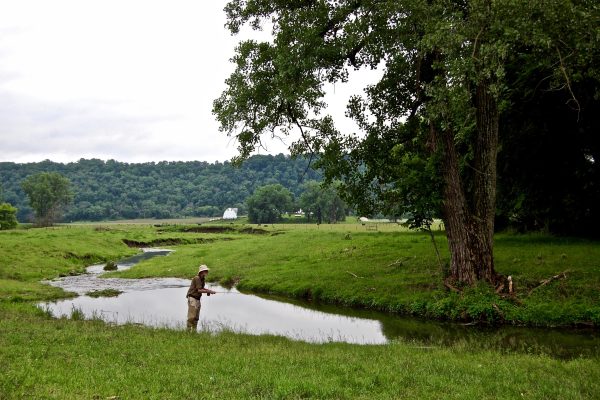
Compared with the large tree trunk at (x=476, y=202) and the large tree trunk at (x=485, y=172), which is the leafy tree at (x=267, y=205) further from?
the large tree trunk at (x=485, y=172)

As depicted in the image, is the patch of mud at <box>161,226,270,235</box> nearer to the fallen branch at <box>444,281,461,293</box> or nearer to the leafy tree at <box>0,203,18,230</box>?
the leafy tree at <box>0,203,18,230</box>

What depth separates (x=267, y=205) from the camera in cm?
17500

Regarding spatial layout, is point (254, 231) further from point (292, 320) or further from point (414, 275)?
point (292, 320)

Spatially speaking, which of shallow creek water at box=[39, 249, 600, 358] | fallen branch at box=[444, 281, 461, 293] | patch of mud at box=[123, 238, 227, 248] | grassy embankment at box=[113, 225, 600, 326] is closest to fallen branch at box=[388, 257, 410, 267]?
grassy embankment at box=[113, 225, 600, 326]

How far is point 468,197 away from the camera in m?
24.3

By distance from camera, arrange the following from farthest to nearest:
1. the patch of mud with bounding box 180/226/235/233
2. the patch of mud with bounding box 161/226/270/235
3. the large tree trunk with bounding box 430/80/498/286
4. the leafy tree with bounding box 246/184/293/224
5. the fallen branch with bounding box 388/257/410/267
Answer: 1. the leafy tree with bounding box 246/184/293/224
2. the patch of mud with bounding box 180/226/235/233
3. the patch of mud with bounding box 161/226/270/235
4. the fallen branch with bounding box 388/257/410/267
5. the large tree trunk with bounding box 430/80/498/286

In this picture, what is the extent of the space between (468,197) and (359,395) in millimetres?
17189

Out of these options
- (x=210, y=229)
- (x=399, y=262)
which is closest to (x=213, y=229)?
(x=210, y=229)

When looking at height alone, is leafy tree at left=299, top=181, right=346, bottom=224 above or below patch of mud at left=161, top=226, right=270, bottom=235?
above

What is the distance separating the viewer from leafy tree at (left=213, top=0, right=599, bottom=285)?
15703 mm

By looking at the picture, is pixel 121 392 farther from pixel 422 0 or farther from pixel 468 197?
pixel 468 197

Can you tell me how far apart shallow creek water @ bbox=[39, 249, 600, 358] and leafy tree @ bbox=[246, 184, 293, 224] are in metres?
137

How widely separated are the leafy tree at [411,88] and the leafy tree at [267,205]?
146666 mm

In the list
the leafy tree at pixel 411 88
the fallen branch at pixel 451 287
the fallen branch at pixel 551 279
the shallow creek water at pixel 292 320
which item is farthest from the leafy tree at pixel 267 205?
the fallen branch at pixel 551 279
